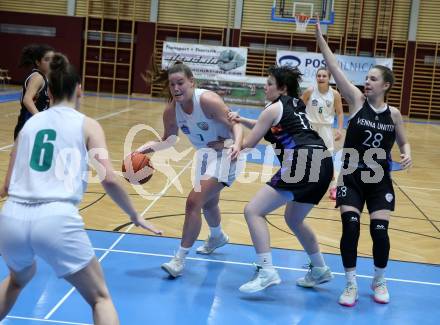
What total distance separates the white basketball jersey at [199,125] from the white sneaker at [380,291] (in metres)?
1.70

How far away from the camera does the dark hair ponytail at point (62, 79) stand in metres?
2.92

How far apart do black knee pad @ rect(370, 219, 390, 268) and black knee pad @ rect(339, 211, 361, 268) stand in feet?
0.42

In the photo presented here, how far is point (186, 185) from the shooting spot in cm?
855

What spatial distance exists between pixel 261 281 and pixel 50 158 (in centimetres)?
221

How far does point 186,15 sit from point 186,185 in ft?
51.6

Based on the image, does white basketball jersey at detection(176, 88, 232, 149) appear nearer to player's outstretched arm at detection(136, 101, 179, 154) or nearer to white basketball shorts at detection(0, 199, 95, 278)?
player's outstretched arm at detection(136, 101, 179, 154)

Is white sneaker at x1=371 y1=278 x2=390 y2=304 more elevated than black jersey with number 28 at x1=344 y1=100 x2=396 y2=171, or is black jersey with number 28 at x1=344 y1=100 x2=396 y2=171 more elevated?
black jersey with number 28 at x1=344 y1=100 x2=396 y2=171

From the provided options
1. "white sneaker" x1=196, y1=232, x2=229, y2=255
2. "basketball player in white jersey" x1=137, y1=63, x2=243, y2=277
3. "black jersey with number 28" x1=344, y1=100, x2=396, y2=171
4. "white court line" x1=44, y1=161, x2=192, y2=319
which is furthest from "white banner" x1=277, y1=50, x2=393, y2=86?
"black jersey with number 28" x1=344, y1=100, x2=396, y2=171

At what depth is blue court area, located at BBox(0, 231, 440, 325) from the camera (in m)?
4.05

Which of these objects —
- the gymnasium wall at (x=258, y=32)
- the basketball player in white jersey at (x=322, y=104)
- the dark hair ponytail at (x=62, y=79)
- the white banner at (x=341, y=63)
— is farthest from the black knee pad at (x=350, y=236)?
the gymnasium wall at (x=258, y=32)

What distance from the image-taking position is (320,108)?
26.7 ft

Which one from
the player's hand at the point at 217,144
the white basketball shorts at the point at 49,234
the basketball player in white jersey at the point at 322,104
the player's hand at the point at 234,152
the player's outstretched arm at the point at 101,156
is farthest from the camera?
the basketball player in white jersey at the point at 322,104

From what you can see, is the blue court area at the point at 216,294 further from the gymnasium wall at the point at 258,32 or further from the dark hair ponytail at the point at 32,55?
the gymnasium wall at the point at 258,32

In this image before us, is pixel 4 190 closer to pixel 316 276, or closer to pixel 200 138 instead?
pixel 200 138
